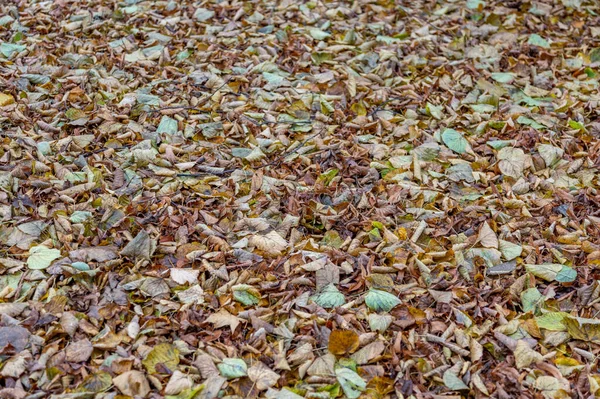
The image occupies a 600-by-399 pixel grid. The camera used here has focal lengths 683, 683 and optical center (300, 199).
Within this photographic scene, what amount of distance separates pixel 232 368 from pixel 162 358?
10.2 inches

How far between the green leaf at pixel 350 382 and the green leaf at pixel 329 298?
327mm

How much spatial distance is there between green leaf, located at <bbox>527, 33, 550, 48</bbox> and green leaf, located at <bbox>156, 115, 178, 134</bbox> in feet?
8.52

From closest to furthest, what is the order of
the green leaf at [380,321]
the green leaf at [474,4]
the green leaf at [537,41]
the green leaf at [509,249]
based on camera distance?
1. the green leaf at [380,321]
2. the green leaf at [509,249]
3. the green leaf at [537,41]
4. the green leaf at [474,4]

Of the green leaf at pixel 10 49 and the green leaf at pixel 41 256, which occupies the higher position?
the green leaf at pixel 10 49

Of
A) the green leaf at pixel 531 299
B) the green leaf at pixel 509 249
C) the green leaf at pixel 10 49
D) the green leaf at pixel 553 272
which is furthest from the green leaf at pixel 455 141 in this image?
the green leaf at pixel 10 49

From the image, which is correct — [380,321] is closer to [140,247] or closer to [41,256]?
[140,247]

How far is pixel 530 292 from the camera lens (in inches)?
111

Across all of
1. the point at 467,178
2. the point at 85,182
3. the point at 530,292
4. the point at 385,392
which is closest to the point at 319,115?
the point at 467,178

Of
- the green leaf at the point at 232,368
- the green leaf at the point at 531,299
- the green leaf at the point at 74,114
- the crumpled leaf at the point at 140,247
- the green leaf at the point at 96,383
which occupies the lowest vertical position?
the green leaf at the point at 531,299

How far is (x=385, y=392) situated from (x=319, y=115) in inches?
75.6

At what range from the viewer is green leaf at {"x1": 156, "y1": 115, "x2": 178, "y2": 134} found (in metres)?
3.72

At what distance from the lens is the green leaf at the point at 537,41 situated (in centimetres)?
475

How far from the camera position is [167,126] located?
3740 millimetres

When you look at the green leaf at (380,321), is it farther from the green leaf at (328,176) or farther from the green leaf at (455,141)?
the green leaf at (455,141)
